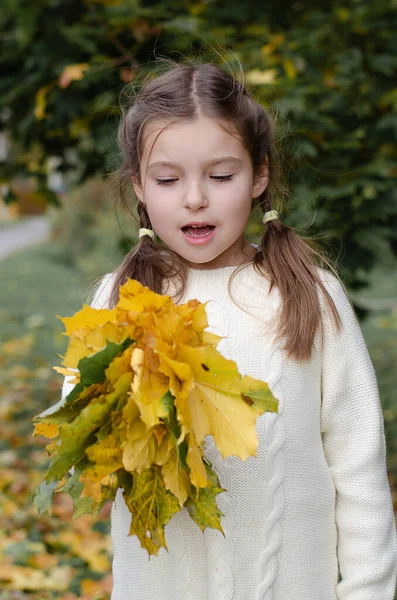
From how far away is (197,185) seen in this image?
1990mm

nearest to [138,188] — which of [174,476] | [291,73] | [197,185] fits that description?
[197,185]

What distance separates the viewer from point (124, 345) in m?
1.60

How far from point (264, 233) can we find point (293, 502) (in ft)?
2.27

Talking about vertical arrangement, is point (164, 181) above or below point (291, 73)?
above

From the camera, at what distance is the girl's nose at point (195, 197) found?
1975mm

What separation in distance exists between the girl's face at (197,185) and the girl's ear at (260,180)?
96 mm

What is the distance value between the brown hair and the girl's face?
0.05 meters

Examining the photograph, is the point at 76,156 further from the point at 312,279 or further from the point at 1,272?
the point at 1,272

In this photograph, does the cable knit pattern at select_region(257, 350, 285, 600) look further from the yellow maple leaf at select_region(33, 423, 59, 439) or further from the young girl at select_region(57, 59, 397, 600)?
the yellow maple leaf at select_region(33, 423, 59, 439)

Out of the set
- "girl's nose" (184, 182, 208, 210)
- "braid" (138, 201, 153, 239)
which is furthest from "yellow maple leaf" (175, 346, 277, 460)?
"braid" (138, 201, 153, 239)

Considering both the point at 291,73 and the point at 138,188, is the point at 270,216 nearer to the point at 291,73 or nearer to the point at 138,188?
the point at 138,188

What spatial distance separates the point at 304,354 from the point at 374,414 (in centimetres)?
22

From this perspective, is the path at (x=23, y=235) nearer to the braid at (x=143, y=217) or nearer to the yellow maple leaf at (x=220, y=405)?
the braid at (x=143, y=217)

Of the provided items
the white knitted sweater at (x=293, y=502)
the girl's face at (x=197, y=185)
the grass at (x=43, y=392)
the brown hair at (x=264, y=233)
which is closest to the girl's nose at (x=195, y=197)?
the girl's face at (x=197, y=185)
